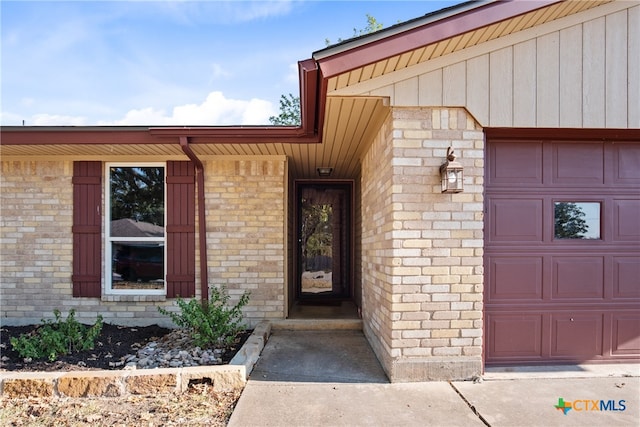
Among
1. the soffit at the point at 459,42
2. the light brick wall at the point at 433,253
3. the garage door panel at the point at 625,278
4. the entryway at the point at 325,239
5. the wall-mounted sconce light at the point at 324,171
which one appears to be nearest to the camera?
the soffit at the point at 459,42

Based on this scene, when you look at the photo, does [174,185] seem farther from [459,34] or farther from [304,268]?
[459,34]

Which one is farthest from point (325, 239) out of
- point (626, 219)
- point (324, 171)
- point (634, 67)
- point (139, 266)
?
point (634, 67)

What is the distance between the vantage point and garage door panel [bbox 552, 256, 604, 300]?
3.62 meters

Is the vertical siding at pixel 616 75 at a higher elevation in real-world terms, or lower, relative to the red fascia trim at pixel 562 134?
higher

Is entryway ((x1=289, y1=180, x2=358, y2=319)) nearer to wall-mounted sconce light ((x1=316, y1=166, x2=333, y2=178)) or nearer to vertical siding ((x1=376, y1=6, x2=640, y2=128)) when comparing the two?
wall-mounted sconce light ((x1=316, y1=166, x2=333, y2=178))

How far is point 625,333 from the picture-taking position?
3.65m

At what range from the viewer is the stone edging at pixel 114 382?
3.12m

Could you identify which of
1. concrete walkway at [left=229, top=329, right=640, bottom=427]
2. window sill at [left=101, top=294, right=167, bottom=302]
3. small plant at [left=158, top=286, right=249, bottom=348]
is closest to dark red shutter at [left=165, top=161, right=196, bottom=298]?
window sill at [left=101, top=294, right=167, bottom=302]

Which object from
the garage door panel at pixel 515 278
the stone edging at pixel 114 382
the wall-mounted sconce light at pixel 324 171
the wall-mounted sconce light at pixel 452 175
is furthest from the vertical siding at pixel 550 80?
the wall-mounted sconce light at pixel 324 171

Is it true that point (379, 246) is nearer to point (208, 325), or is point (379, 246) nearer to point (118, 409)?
point (208, 325)

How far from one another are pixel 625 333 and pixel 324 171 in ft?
15.2

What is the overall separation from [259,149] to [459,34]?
2864mm

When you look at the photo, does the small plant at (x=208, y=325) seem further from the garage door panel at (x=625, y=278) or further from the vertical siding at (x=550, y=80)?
the garage door panel at (x=625, y=278)

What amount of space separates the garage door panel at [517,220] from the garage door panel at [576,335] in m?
0.83
